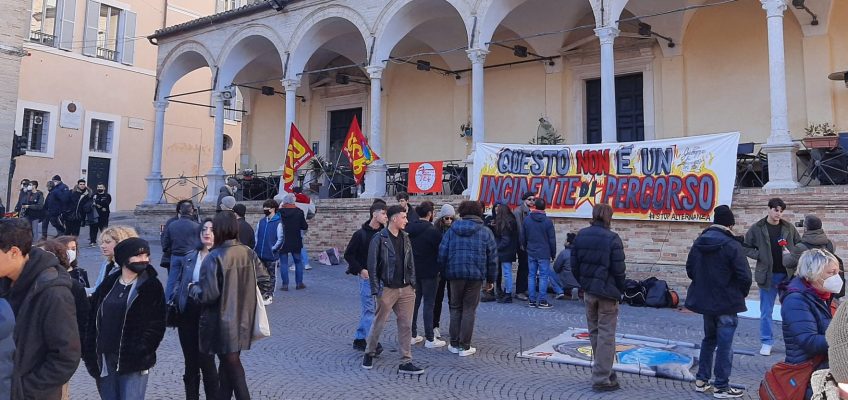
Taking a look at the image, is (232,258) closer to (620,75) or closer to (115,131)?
(620,75)

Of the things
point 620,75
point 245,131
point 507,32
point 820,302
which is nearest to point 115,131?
point 245,131

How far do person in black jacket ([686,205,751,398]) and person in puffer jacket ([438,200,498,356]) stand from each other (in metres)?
2.00

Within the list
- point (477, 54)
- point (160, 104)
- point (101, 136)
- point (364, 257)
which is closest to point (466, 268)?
point (364, 257)

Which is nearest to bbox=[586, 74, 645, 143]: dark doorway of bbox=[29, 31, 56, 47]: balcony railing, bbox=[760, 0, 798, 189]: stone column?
bbox=[760, 0, 798, 189]: stone column

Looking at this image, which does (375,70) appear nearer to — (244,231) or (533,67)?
(533,67)

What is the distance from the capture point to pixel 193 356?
4062mm

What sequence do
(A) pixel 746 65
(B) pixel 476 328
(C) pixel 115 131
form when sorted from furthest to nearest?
(C) pixel 115 131
(A) pixel 746 65
(B) pixel 476 328

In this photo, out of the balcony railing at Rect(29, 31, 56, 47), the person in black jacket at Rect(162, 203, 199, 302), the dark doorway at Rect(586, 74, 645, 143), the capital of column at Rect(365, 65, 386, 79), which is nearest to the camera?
the person in black jacket at Rect(162, 203, 199, 302)

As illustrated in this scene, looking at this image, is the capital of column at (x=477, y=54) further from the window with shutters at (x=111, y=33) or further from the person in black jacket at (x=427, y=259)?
the window with shutters at (x=111, y=33)

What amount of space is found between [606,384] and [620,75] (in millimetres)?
11016

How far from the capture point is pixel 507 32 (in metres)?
16.0

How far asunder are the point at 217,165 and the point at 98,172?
31.5ft

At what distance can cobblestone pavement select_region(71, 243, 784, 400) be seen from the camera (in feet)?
15.9

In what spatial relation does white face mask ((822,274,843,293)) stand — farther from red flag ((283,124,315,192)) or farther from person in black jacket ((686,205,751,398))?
red flag ((283,124,315,192))
